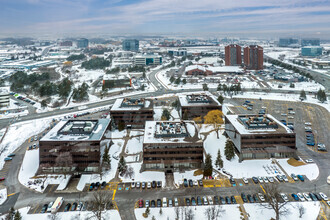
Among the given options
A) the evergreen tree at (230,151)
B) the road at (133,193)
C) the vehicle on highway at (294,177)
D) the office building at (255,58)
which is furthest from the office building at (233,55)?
the vehicle on highway at (294,177)

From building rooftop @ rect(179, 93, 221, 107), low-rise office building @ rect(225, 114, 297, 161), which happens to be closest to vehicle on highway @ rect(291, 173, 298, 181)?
low-rise office building @ rect(225, 114, 297, 161)

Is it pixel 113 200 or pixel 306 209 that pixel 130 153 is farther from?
pixel 306 209

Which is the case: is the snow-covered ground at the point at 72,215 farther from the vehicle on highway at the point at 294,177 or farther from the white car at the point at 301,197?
the vehicle on highway at the point at 294,177

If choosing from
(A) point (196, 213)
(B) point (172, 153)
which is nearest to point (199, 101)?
(B) point (172, 153)

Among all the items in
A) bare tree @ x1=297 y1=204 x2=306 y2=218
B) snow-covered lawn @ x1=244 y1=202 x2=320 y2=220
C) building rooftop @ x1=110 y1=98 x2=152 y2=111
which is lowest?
snow-covered lawn @ x1=244 y1=202 x2=320 y2=220

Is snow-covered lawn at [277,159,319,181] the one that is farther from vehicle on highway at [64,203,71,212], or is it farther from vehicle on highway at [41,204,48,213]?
vehicle on highway at [41,204,48,213]

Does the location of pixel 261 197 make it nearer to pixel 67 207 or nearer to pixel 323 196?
pixel 323 196
